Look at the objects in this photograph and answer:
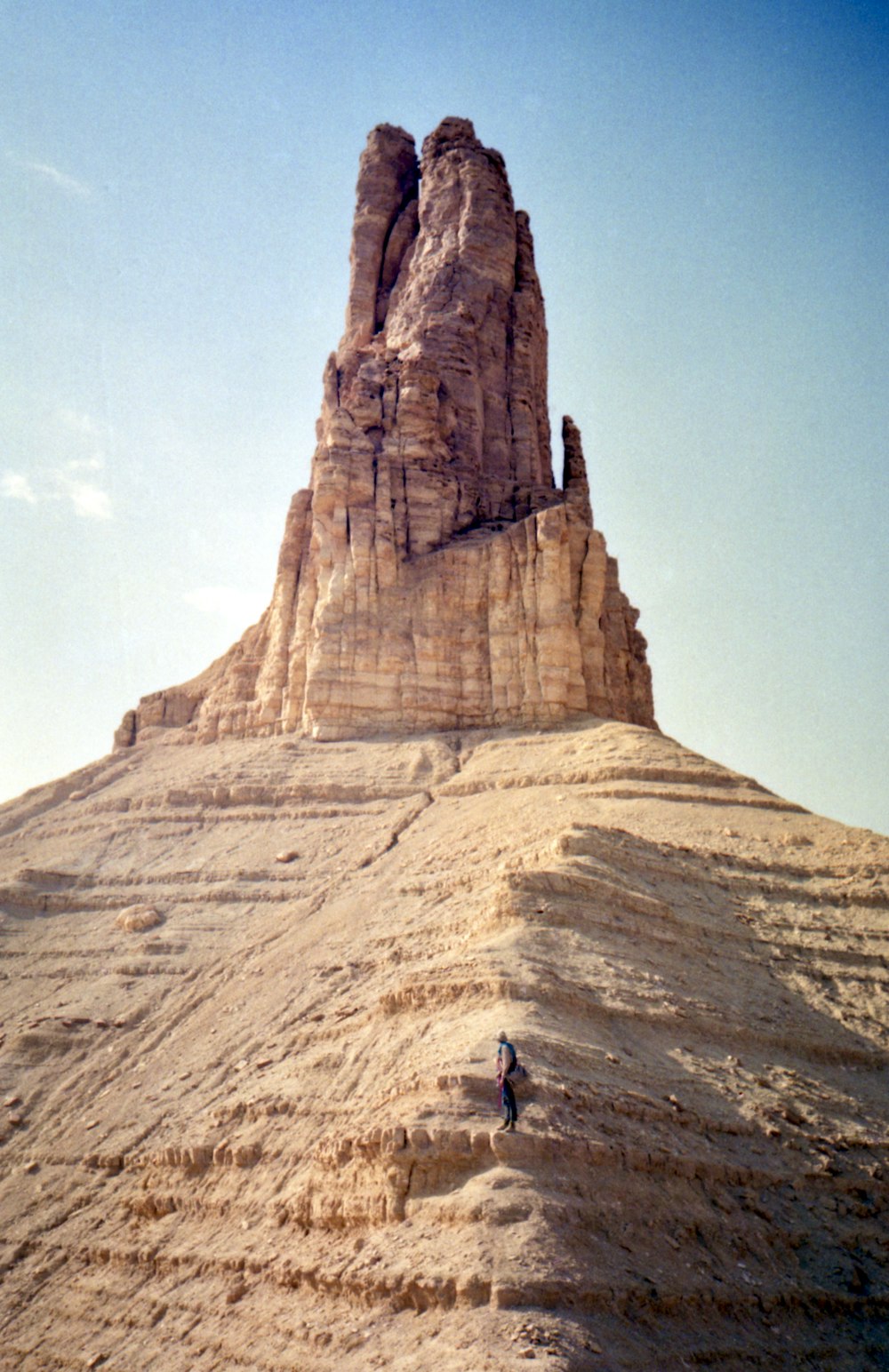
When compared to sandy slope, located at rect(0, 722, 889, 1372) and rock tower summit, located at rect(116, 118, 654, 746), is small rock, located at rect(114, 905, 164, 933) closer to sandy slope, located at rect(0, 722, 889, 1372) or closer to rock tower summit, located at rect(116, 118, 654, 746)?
sandy slope, located at rect(0, 722, 889, 1372)

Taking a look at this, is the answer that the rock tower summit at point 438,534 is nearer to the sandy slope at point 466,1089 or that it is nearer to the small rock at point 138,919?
the sandy slope at point 466,1089

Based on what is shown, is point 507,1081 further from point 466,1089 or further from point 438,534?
point 438,534

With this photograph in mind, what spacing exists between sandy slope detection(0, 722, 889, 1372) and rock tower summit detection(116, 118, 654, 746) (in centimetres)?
738

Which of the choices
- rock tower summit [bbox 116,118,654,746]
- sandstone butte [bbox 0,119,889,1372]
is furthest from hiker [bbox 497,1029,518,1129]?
rock tower summit [bbox 116,118,654,746]

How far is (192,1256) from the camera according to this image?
1891 cm

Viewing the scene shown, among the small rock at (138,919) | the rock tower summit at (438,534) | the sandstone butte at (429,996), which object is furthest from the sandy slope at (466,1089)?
the rock tower summit at (438,534)

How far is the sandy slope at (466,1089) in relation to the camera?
15.2 meters

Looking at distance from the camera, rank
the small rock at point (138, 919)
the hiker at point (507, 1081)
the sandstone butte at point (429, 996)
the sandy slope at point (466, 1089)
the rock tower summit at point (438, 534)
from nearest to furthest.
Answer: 1. the sandy slope at point (466, 1089)
2. the sandstone butte at point (429, 996)
3. the hiker at point (507, 1081)
4. the small rock at point (138, 919)
5. the rock tower summit at point (438, 534)

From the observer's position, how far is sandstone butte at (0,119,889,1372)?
1573 centimetres

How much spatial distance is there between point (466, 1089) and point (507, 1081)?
84 cm

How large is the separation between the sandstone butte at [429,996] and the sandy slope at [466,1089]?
84 millimetres

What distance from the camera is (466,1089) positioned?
56.4 feet

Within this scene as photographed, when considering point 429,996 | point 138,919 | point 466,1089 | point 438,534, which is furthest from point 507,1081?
point 438,534

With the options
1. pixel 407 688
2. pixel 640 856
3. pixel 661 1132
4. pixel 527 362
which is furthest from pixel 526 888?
pixel 527 362
